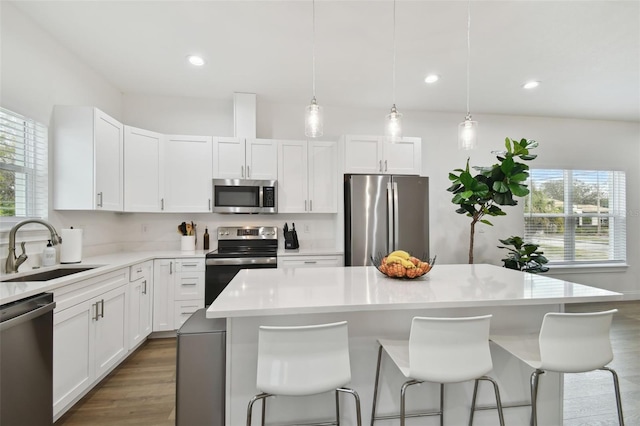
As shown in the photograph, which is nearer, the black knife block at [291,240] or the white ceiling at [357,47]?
the white ceiling at [357,47]

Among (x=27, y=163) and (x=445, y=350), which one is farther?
(x=27, y=163)

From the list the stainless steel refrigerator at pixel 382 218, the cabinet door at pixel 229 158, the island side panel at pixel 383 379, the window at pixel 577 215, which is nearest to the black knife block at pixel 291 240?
the stainless steel refrigerator at pixel 382 218

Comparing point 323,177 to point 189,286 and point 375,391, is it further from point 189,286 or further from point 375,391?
point 375,391

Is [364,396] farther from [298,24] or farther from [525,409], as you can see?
[298,24]

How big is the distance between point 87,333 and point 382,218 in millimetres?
2802

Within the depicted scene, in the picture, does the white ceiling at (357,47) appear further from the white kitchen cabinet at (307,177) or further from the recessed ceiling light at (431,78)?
the white kitchen cabinet at (307,177)

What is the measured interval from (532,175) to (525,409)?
3889mm

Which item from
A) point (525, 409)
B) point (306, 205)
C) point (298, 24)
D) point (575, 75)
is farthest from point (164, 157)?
point (575, 75)

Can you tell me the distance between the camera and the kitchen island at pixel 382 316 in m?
1.40

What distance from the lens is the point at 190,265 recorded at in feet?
10.6

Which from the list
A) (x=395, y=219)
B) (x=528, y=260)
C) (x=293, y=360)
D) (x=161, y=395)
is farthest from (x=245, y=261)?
(x=528, y=260)

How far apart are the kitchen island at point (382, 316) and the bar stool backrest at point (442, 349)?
0.13m

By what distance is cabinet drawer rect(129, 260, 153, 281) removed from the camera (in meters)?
2.73

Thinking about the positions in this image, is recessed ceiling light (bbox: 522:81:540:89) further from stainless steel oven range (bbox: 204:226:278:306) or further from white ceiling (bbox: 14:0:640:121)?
stainless steel oven range (bbox: 204:226:278:306)
